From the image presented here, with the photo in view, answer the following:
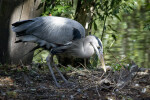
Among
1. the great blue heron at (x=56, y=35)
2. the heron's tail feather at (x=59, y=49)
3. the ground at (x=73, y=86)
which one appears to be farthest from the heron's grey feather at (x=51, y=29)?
A: the ground at (x=73, y=86)

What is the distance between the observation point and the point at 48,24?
620 centimetres

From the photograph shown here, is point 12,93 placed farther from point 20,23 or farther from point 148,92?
point 148,92

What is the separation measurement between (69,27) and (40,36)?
616 millimetres

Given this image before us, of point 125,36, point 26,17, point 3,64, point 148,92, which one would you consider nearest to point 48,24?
point 26,17

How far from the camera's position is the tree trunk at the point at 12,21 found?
21.7ft

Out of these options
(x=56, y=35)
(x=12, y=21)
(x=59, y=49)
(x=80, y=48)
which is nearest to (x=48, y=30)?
(x=56, y=35)

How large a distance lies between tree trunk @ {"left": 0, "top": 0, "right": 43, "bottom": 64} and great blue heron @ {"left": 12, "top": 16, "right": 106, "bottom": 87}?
1.74 feet

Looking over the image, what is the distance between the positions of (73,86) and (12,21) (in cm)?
208

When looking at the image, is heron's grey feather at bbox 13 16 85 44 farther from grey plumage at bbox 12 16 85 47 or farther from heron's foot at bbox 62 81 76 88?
heron's foot at bbox 62 81 76 88

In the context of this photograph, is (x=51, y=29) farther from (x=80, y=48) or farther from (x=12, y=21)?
(x=12, y=21)

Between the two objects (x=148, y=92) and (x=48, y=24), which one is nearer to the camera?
(x=148, y=92)

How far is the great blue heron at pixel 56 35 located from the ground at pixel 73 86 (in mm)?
391

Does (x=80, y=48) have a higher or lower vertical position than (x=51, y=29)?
lower

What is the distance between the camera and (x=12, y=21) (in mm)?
6633
